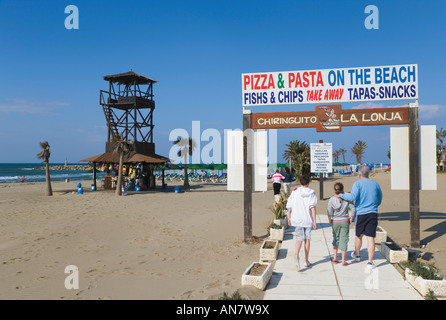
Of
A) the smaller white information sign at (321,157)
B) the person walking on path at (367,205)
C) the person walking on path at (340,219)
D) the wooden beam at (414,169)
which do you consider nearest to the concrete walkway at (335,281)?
the person walking on path at (367,205)

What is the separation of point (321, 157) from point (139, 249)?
462 inches

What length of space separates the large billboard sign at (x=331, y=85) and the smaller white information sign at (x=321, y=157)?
9.05m

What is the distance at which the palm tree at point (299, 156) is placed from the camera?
113ft

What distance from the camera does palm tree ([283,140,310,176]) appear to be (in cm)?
3450

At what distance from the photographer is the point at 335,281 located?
536 cm

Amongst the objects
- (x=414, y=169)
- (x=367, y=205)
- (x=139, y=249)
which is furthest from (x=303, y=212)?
(x=139, y=249)

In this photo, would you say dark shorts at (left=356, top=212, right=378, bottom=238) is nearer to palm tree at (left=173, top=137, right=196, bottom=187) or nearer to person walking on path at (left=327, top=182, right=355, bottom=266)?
person walking on path at (left=327, top=182, right=355, bottom=266)

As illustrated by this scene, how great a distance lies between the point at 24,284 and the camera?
585cm

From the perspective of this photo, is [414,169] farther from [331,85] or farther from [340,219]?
[340,219]

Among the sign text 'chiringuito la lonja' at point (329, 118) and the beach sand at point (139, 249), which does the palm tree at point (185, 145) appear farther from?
the sign text 'chiringuito la lonja' at point (329, 118)

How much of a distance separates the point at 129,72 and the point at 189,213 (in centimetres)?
1742

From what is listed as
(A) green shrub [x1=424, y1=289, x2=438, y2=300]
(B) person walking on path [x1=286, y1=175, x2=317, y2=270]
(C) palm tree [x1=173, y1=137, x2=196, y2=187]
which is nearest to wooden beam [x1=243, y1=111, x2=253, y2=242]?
(B) person walking on path [x1=286, y1=175, x2=317, y2=270]

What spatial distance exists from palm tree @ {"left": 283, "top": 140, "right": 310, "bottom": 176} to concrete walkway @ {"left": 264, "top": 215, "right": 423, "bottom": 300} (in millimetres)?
27821

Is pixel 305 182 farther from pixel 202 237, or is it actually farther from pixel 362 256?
pixel 202 237
